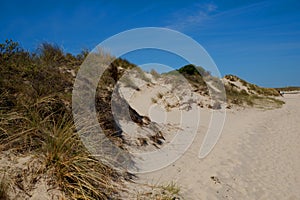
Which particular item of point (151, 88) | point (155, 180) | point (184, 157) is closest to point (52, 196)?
point (155, 180)

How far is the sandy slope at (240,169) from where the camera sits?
4.61 meters

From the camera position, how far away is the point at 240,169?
5.79 meters

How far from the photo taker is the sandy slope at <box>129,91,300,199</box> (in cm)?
461

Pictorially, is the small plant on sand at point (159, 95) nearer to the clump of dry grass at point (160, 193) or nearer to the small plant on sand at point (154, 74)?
the small plant on sand at point (154, 74)

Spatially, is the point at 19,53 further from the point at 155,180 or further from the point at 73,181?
the point at 155,180

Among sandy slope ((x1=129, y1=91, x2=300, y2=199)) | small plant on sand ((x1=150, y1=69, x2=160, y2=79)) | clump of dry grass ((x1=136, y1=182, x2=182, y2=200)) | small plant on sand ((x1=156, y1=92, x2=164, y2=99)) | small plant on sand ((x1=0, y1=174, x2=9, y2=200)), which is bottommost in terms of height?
small plant on sand ((x1=0, y1=174, x2=9, y2=200))

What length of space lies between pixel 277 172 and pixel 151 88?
7.14 meters

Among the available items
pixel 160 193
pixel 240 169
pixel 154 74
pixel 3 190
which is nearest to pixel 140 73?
pixel 154 74

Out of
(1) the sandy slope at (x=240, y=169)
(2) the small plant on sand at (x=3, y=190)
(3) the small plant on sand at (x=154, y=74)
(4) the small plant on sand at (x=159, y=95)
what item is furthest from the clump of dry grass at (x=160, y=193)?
(3) the small plant on sand at (x=154, y=74)

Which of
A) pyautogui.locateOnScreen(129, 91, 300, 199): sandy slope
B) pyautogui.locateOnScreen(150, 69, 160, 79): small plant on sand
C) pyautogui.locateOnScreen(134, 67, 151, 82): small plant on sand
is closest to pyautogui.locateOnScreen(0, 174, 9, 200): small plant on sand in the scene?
pyautogui.locateOnScreen(129, 91, 300, 199): sandy slope

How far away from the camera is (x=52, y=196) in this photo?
300 centimetres

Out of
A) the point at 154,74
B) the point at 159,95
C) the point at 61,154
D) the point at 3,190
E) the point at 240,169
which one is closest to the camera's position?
the point at 3,190

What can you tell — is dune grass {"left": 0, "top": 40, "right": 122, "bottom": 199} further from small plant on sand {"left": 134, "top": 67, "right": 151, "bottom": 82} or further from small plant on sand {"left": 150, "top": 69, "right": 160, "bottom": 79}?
small plant on sand {"left": 150, "top": 69, "right": 160, "bottom": 79}

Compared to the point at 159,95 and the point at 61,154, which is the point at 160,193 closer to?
the point at 61,154
